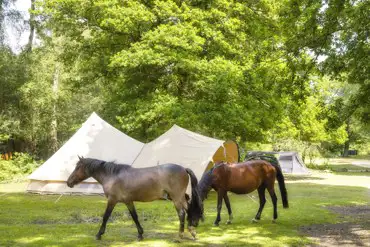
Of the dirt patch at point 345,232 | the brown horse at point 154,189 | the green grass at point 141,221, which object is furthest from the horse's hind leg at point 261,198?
the brown horse at point 154,189

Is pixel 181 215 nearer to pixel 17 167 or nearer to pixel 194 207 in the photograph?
pixel 194 207

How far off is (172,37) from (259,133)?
6.63 m

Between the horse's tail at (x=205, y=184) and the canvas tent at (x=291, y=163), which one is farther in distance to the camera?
the canvas tent at (x=291, y=163)

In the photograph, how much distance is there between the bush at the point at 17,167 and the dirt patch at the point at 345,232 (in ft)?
57.4

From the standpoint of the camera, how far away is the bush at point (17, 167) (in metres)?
22.4

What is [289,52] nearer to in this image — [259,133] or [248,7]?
[259,133]

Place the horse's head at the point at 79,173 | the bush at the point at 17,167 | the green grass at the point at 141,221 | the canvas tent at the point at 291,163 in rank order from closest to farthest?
the green grass at the point at 141,221, the horse's head at the point at 79,173, the bush at the point at 17,167, the canvas tent at the point at 291,163

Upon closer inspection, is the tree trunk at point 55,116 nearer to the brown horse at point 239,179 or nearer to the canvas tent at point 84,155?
the canvas tent at point 84,155

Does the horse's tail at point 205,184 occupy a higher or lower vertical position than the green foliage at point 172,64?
lower

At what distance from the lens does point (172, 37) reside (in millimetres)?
17797

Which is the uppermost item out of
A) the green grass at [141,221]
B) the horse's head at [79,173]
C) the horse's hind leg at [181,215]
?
the horse's head at [79,173]

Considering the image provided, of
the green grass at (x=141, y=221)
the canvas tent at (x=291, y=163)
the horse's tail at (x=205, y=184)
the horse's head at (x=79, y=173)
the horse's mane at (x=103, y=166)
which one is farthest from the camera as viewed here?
the canvas tent at (x=291, y=163)

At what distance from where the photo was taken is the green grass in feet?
26.5

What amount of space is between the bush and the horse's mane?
49.8 ft
